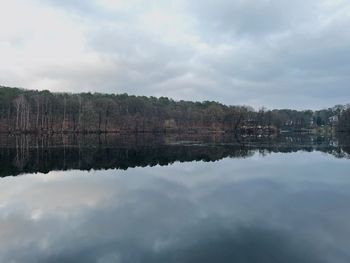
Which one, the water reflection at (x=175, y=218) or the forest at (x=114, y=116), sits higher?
the forest at (x=114, y=116)

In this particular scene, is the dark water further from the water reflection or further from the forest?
the forest

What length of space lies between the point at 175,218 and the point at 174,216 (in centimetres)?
27

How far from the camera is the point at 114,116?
360 feet

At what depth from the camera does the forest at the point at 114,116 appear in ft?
303

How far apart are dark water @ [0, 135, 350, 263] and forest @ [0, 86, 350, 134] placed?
75.5 metres

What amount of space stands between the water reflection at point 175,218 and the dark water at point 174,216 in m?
0.03

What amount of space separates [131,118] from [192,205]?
100 metres

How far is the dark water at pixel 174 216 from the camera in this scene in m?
8.55

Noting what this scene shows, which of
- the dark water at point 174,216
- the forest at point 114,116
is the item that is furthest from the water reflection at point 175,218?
the forest at point 114,116

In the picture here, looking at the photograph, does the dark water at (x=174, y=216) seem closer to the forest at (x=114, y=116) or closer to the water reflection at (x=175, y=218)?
the water reflection at (x=175, y=218)

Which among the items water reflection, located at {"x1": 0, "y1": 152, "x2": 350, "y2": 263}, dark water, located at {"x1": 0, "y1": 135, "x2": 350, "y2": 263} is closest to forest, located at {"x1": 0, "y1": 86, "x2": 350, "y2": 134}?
dark water, located at {"x1": 0, "y1": 135, "x2": 350, "y2": 263}

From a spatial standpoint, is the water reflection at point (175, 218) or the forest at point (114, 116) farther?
the forest at point (114, 116)

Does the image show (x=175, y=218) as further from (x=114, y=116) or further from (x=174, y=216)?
(x=114, y=116)

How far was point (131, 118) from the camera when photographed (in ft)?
368
